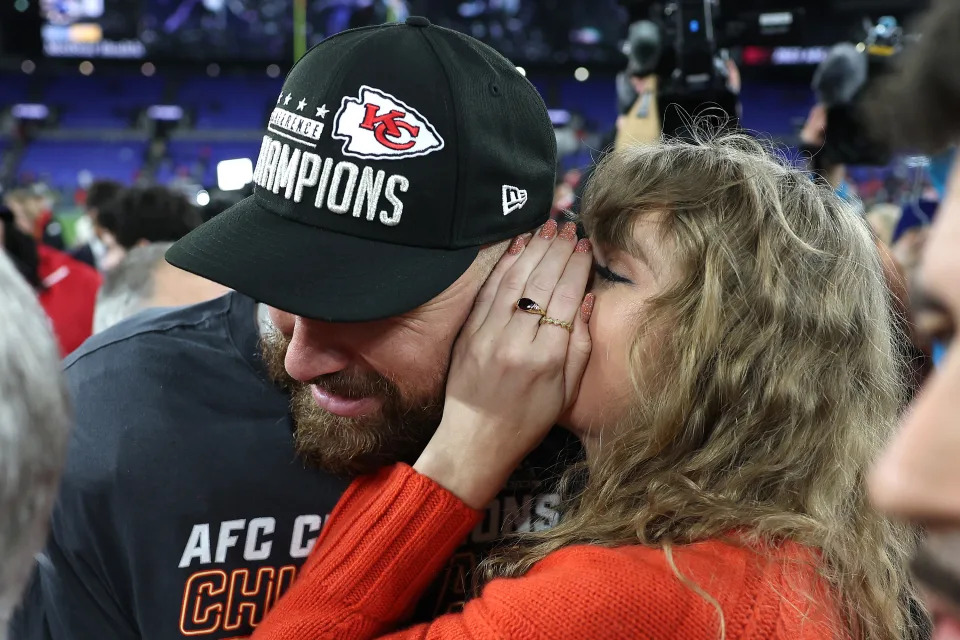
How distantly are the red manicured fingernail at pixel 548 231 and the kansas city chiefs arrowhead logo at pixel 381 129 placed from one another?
Answer: 218mm

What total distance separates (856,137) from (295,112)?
7.34ft

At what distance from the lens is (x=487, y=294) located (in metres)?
1.27

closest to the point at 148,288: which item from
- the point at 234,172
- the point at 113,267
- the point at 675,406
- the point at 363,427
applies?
the point at 113,267

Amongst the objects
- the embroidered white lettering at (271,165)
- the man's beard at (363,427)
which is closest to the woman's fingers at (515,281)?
the man's beard at (363,427)

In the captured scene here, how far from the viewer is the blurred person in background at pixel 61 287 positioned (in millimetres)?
3562

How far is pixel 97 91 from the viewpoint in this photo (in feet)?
70.4

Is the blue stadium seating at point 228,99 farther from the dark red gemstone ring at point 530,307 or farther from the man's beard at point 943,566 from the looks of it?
the man's beard at point 943,566

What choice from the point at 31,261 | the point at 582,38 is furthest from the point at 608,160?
the point at 582,38

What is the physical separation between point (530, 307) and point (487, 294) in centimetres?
7

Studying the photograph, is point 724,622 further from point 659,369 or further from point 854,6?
point 854,6

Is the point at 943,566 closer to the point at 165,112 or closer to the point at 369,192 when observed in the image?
the point at 369,192

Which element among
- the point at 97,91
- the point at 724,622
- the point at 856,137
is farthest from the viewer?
the point at 97,91

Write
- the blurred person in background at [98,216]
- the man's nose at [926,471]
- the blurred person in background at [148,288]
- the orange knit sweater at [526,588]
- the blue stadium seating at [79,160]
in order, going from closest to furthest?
the man's nose at [926,471] < the orange knit sweater at [526,588] < the blurred person in background at [148,288] < the blurred person in background at [98,216] < the blue stadium seating at [79,160]

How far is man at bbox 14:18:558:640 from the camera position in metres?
1.17
